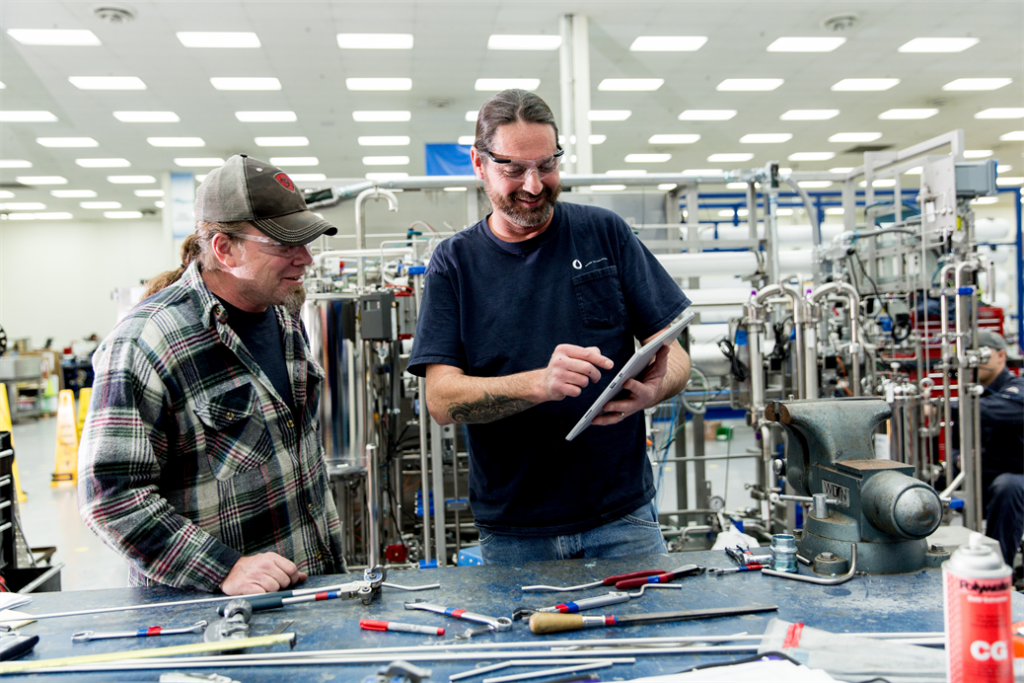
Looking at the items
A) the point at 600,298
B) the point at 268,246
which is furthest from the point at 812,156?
the point at 268,246

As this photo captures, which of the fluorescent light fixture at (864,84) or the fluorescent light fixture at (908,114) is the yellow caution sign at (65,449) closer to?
the fluorescent light fixture at (864,84)

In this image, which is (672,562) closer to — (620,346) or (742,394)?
(620,346)

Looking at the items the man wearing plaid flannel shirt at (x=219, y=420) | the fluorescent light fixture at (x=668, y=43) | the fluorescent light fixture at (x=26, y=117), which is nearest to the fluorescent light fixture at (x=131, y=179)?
the fluorescent light fixture at (x=26, y=117)

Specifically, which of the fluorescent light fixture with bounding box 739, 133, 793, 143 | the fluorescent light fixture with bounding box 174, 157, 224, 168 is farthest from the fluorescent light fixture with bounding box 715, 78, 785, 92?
the fluorescent light fixture with bounding box 174, 157, 224, 168

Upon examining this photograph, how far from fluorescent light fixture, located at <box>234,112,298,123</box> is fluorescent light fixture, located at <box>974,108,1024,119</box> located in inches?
418

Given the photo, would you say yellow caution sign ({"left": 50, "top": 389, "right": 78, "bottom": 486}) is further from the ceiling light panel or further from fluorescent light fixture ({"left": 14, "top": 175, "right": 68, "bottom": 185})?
fluorescent light fixture ({"left": 14, "top": 175, "right": 68, "bottom": 185})

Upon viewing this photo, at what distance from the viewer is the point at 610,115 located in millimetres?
10531

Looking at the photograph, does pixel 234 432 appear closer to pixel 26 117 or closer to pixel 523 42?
pixel 523 42

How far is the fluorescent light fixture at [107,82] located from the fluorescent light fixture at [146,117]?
99cm

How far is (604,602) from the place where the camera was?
1.18 metres

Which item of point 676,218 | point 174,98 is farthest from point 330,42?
point 676,218

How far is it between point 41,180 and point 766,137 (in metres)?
13.2

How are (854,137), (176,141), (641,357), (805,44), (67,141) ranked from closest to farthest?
(641,357) < (805,44) < (67,141) < (176,141) < (854,137)

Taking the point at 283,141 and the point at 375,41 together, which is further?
the point at 283,141
